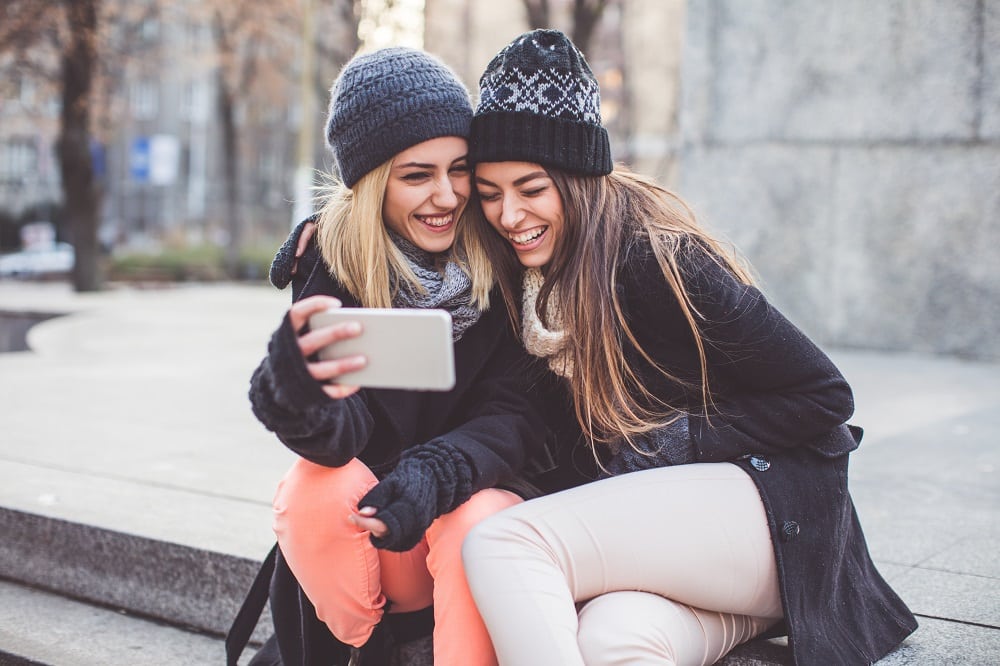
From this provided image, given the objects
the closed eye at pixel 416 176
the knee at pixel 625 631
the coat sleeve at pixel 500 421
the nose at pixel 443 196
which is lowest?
the knee at pixel 625 631

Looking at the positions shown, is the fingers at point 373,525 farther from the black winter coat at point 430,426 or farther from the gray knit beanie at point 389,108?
the gray knit beanie at point 389,108

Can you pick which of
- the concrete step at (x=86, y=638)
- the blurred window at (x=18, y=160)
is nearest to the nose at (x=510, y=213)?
the concrete step at (x=86, y=638)

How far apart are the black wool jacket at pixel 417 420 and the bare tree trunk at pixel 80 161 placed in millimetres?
16409

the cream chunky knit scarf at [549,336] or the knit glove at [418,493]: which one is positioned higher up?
the cream chunky knit scarf at [549,336]

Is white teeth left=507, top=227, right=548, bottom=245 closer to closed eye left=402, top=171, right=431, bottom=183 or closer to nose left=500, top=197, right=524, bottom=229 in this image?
nose left=500, top=197, right=524, bottom=229

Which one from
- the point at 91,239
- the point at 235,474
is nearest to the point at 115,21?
the point at 91,239

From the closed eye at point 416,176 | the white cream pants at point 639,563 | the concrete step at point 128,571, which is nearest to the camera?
the white cream pants at point 639,563

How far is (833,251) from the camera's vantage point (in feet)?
26.7

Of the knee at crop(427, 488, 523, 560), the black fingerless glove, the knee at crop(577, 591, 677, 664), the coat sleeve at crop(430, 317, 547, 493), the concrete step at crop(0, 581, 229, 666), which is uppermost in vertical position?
the black fingerless glove

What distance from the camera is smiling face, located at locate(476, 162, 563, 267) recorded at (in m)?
2.61

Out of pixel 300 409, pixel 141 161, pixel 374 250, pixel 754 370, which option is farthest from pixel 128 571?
pixel 141 161

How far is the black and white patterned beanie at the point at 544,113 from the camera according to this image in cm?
258

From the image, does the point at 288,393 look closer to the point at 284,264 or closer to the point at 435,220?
the point at 284,264

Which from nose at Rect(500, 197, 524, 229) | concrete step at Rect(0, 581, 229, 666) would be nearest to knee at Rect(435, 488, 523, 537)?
nose at Rect(500, 197, 524, 229)
